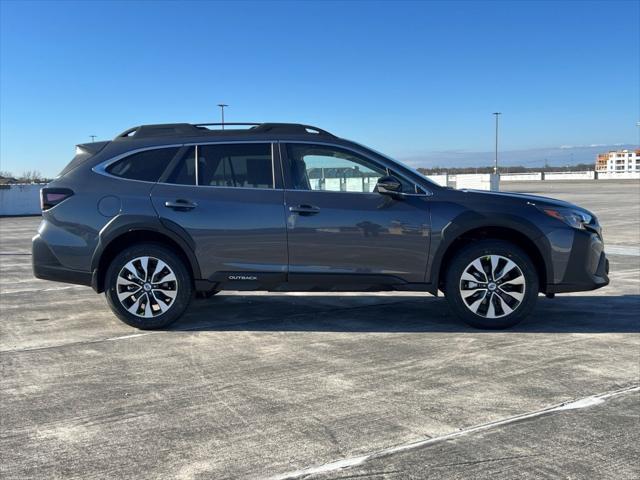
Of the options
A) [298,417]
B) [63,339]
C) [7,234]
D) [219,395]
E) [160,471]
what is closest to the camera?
[160,471]

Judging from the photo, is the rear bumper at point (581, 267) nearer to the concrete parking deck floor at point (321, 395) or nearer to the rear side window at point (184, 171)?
the concrete parking deck floor at point (321, 395)

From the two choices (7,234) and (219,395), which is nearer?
(219,395)

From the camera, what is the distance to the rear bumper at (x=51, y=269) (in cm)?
574

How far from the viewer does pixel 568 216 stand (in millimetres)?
5633

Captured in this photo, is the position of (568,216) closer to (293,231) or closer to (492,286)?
(492,286)

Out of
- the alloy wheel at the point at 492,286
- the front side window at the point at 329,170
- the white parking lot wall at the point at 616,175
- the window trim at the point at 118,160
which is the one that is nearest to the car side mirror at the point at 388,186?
the front side window at the point at 329,170

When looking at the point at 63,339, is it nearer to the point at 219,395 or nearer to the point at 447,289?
the point at 219,395

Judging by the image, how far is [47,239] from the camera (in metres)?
5.78

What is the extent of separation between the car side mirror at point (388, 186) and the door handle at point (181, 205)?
5.72 feet

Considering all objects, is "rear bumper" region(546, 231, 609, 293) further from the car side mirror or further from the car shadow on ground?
the car side mirror

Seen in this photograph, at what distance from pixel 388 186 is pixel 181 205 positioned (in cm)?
195

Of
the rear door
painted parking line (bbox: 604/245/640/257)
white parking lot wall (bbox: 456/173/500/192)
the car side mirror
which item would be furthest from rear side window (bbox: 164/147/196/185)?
white parking lot wall (bbox: 456/173/500/192)

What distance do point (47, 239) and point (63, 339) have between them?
98 cm

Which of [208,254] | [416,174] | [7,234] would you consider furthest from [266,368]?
[7,234]
